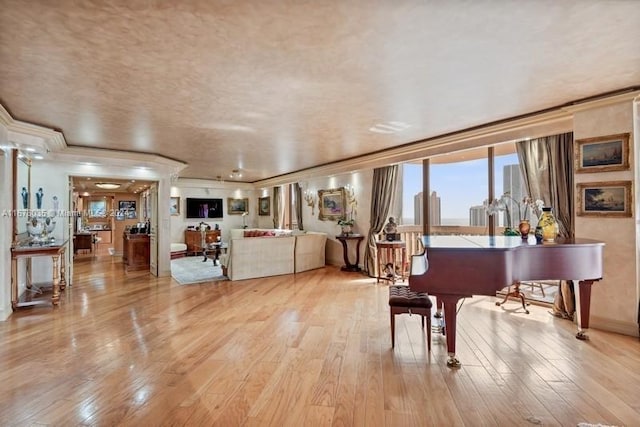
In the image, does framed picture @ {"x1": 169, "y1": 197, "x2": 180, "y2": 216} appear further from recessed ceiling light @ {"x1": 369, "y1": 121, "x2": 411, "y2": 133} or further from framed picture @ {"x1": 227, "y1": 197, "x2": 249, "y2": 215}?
recessed ceiling light @ {"x1": 369, "y1": 121, "x2": 411, "y2": 133}

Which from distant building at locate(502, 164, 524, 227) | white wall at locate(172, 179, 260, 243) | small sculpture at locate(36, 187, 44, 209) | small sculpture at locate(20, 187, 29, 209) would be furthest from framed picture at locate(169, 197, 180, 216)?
distant building at locate(502, 164, 524, 227)

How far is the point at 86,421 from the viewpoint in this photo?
1991 millimetres

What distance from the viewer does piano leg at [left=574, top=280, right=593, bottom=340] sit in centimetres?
317

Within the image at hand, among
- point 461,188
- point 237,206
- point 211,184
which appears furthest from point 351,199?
point 211,184

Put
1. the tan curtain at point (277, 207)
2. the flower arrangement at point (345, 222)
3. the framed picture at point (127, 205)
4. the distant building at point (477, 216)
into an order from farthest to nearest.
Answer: the framed picture at point (127, 205) < the tan curtain at point (277, 207) < the flower arrangement at point (345, 222) < the distant building at point (477, 216)

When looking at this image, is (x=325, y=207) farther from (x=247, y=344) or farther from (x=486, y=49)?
(x=486, y=49)

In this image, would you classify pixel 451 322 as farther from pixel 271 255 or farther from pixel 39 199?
pixel 39 199

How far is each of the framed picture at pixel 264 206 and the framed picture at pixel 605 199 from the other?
359 inches

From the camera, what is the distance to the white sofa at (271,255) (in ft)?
20.4

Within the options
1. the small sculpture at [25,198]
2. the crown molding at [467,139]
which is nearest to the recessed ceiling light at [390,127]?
the crown molding at [467,139]

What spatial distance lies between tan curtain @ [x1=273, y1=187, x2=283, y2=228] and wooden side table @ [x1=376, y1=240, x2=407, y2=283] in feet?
15.8

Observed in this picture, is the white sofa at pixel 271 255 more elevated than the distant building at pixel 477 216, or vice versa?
the distant building at pixel 477 216

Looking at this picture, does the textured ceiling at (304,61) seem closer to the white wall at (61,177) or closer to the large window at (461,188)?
the large window at (461,188)

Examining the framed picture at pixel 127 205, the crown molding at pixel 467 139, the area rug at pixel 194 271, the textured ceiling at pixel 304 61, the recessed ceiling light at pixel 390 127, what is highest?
the recessed ceiling light at pixel 390 127
